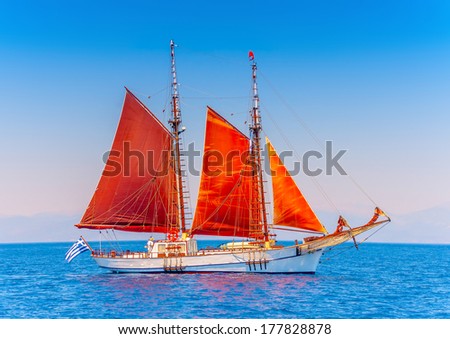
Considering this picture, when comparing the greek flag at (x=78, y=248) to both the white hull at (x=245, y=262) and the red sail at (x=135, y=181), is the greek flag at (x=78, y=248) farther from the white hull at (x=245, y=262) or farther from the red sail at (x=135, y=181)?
the white hull at (x=245, y=262)

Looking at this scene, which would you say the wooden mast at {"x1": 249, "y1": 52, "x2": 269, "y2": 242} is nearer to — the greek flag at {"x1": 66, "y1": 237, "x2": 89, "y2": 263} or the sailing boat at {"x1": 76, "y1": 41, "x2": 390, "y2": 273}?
the sailing boat at {"x1": 76, "y1": 41, "x2": 390, "y2": 273}

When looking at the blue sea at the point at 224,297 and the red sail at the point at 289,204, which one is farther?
the red sail at the point at 289,204

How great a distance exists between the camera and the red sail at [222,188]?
56750mm

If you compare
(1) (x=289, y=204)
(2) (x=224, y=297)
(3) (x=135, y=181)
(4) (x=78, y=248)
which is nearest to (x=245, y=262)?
(1) (x=289, y=204)

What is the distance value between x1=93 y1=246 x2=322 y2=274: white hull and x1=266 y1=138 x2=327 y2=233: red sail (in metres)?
2.70

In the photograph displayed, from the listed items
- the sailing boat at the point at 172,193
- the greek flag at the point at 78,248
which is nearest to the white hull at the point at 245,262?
the sailing boat at the point at 172,193

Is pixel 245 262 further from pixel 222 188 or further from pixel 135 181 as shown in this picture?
pixel 135 181

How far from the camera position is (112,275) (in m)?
58.5

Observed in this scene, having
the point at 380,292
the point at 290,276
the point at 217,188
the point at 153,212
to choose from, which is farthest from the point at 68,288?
the point at 380,292

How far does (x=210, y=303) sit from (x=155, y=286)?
997 centimetres

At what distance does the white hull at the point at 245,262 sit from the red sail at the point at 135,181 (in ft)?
14.0

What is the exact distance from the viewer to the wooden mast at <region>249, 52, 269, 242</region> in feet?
185

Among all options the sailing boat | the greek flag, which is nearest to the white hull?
the sailing boat
